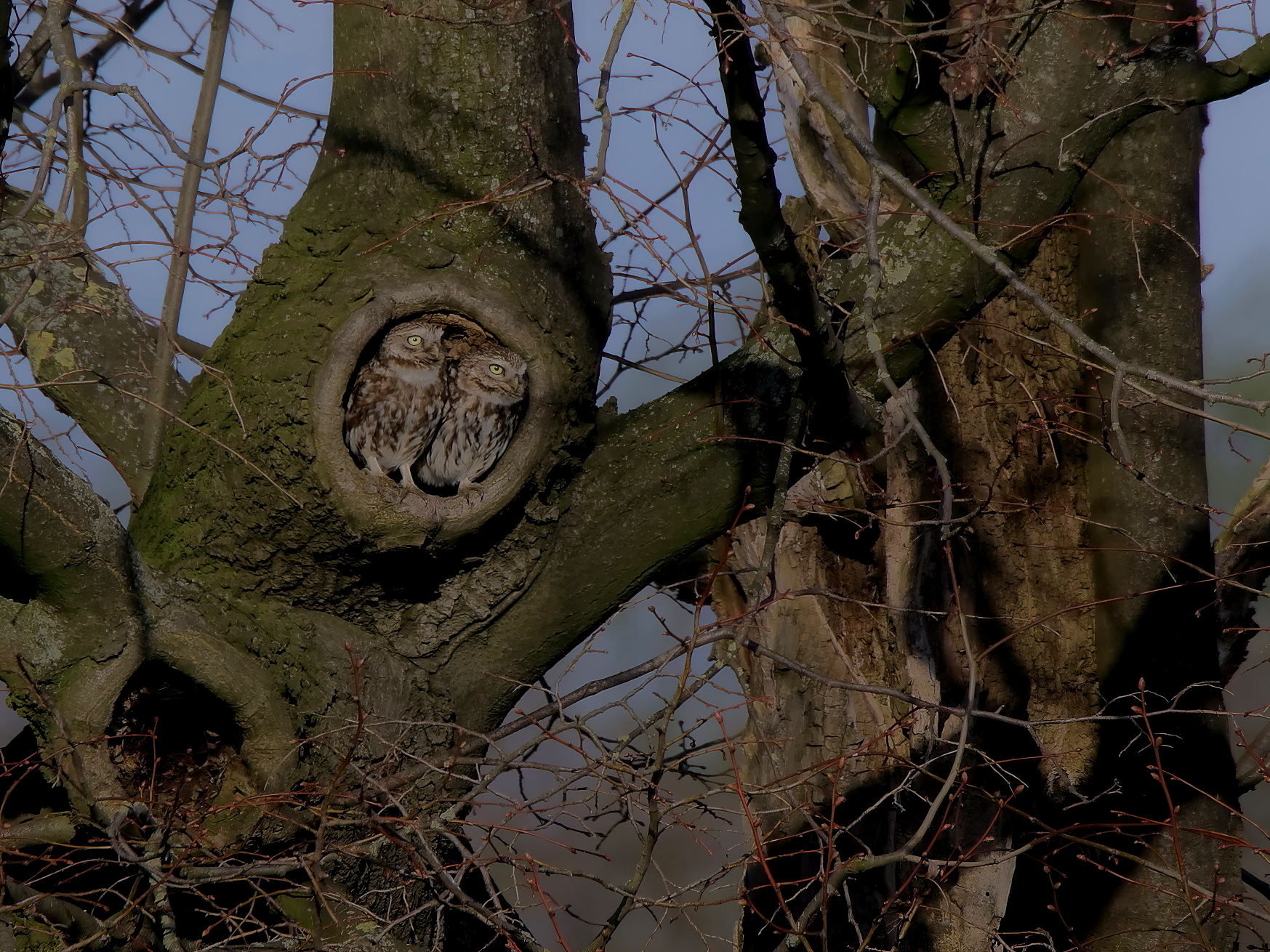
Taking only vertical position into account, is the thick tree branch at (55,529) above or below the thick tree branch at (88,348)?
below

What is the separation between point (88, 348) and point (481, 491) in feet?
4.63

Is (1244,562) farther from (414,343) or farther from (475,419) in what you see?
(414,343)

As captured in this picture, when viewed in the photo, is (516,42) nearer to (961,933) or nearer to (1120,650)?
(1120,650)

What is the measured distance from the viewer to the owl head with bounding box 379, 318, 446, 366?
2.90 metres

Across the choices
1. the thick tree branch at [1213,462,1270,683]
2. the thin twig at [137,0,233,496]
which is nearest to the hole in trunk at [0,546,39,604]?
the thin twig at [137,0,233,496]

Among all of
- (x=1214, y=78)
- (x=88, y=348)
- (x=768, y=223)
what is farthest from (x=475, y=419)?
(x=1214, y=78)

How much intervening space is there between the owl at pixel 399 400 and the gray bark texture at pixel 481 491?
41 centimetres

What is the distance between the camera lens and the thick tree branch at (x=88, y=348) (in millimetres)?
2961

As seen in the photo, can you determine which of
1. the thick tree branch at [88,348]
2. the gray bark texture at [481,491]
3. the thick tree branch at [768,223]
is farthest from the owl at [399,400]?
the thick tree branch at [768,223]

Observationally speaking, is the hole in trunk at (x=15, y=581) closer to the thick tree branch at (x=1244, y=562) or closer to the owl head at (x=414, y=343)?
the owl head at (x=414, y=343)

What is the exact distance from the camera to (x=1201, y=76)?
8.12 ft

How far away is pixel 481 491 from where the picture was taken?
2.57 m

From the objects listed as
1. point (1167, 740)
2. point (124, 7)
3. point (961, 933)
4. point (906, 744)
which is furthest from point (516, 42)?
point (961, 933)

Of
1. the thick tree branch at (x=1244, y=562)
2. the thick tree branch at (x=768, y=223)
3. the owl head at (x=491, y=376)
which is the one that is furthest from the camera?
the thick tree branch at (x=1244, y=562)
